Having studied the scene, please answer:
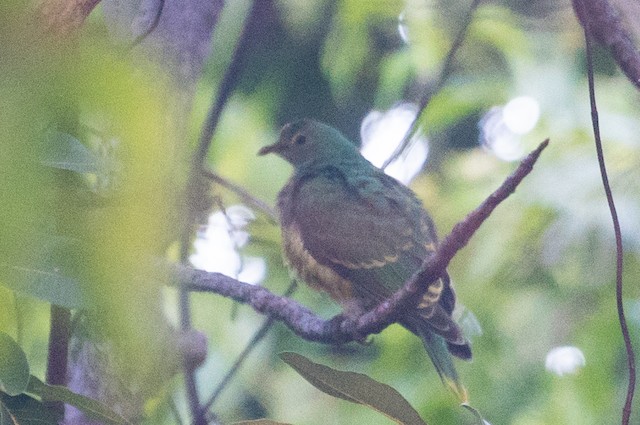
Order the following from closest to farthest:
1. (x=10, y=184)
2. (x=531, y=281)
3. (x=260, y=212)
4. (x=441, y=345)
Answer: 1. (x=10, y=184)
2. (x=441, y=345)
3. (x=260, y=212)
4. (x=531, y=281)

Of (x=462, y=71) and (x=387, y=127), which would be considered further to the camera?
(x=462, y=71)

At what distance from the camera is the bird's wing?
1756mm

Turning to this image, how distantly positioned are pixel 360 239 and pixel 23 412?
A: 1.02 m

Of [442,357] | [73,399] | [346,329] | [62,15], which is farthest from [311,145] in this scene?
[62,15]

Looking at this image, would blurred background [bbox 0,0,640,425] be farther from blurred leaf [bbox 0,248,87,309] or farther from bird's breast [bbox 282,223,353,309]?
blurred leaf [bbox 0,248,87,309]

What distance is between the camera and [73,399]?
957 mm

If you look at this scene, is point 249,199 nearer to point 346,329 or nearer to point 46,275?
point 346,329

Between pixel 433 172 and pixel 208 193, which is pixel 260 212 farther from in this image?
pixel 433 172

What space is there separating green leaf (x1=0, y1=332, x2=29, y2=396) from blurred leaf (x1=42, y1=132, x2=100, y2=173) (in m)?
0.19

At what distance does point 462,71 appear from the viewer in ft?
9.86

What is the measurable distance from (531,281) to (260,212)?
1.10m

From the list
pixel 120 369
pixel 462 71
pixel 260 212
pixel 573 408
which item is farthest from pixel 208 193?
pixel 462 71

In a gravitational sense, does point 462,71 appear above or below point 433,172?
above

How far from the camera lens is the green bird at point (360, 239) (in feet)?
5.62
